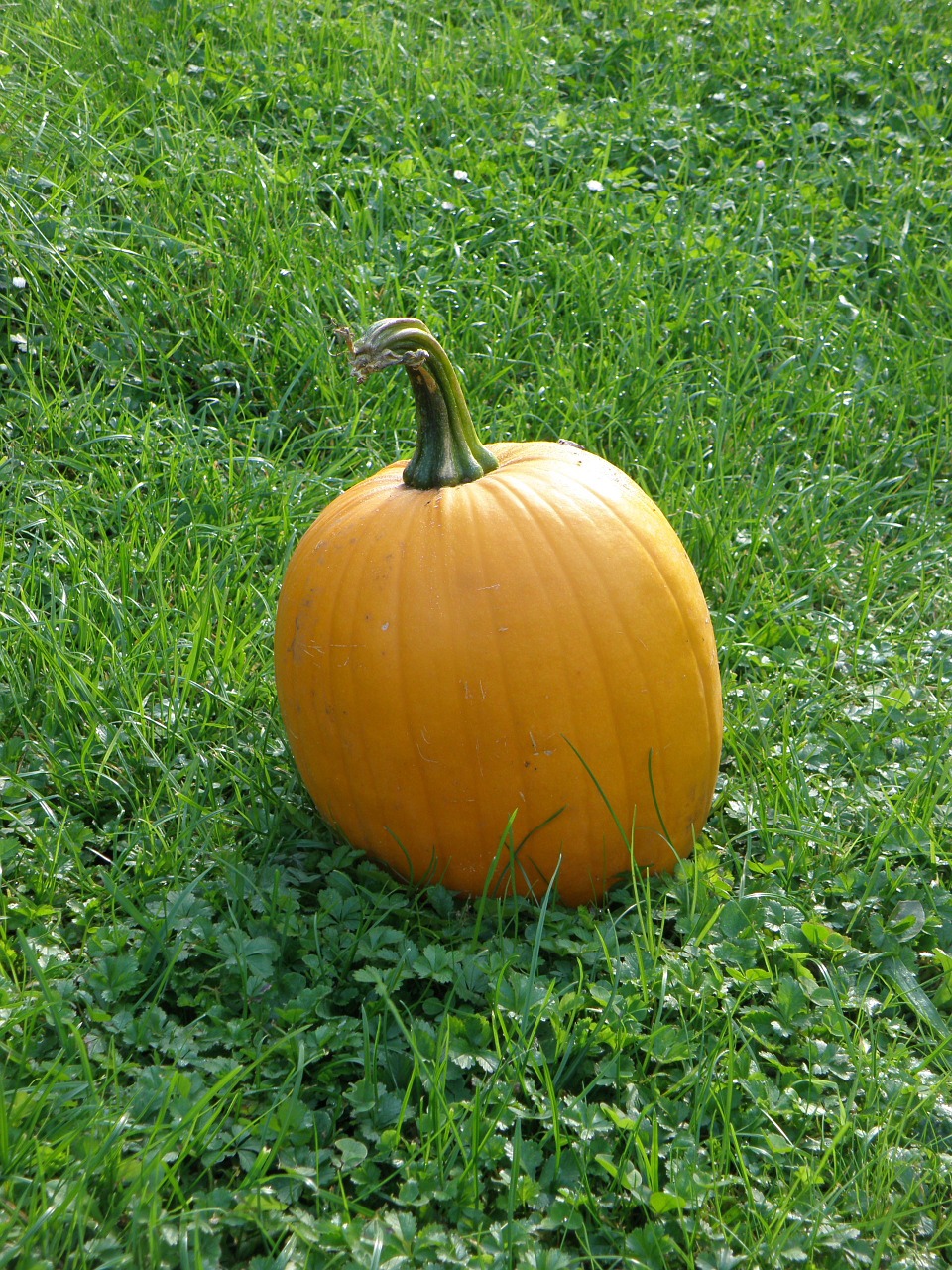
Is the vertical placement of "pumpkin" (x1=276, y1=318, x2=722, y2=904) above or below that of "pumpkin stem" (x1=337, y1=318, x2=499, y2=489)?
below

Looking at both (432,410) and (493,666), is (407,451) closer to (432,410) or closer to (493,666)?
(432,410)

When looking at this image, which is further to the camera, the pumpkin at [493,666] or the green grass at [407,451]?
the pumpkin at [493,666]

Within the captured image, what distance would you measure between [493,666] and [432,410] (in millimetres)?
520

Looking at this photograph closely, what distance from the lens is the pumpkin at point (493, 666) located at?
204 cm

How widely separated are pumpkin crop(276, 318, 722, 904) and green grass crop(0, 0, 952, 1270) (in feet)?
0.45

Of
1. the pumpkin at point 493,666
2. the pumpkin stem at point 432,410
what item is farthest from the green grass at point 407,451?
the pumpkin stem at point 432,410

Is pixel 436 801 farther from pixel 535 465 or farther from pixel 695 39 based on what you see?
pixel 695 39

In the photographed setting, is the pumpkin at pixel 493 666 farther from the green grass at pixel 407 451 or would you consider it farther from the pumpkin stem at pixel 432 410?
the green grass at pixel 407 451

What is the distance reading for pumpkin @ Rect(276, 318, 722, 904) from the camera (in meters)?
2.04

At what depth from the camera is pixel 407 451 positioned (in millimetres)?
3498

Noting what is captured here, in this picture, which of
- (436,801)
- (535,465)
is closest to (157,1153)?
(436,801)

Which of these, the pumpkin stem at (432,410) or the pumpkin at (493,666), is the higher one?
the pumpkin stem at (432,410)

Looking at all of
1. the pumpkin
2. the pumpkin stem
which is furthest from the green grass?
the pumpkin stem

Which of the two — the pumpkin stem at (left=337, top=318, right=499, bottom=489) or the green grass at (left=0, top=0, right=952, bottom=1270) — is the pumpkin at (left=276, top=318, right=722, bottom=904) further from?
the green grass at (left=0, top=0, right=952, bottom=1270)
